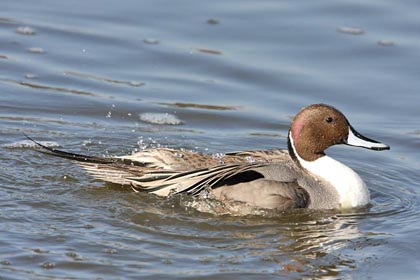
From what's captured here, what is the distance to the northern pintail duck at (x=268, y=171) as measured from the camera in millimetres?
8625

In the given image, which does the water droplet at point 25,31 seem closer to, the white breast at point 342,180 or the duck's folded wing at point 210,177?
the duck's folded wing at point 210,177

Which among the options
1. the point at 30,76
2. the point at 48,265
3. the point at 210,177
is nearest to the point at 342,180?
the point at 210,177

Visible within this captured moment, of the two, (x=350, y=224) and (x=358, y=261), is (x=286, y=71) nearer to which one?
(x=350, y=224)

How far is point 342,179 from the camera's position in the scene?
8.94 metres

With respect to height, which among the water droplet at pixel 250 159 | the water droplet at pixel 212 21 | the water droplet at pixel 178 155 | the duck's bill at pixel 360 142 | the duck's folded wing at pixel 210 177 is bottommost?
the duck's folded wing at pixel 210 177

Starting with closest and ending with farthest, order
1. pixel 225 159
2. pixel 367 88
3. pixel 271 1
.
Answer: pixel 225 159, pixel 367 88, pixel 271 1

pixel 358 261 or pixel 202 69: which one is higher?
pixel 202 69

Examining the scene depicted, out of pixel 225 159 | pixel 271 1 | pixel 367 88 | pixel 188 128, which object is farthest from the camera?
pixel 271 1

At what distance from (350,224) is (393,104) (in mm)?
3120

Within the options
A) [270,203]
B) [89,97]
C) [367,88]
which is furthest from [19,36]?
[270,203]

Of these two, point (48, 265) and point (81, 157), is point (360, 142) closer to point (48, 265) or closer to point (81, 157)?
point (81, 157)

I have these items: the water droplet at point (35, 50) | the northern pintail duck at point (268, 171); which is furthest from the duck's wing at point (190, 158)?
the water droplet at point (35, 50)

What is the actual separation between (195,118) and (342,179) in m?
2.48

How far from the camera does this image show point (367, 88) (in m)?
11.7
